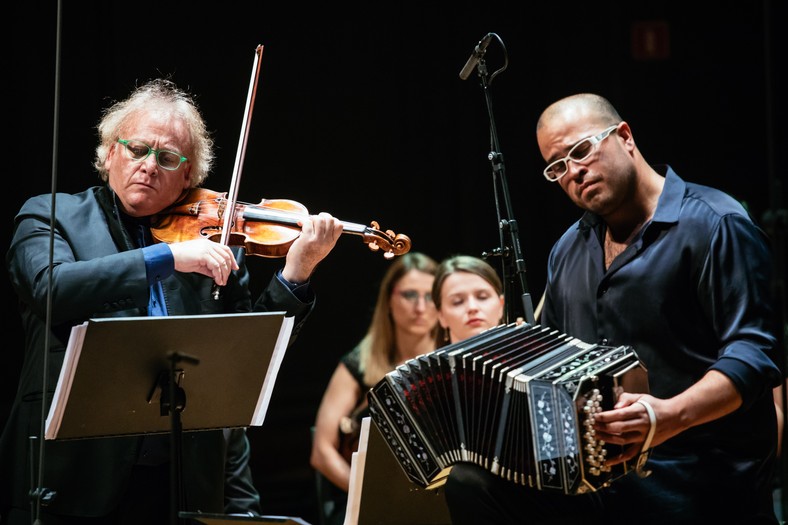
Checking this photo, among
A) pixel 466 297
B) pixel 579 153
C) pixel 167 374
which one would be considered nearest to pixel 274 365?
pixel 167 374

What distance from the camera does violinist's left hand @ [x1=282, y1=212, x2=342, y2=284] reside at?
8.93 feet

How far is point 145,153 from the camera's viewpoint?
106 inches

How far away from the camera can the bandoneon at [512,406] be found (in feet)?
6.70

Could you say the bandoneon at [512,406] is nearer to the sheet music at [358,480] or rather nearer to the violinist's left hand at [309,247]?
the sheet music at [358,480]

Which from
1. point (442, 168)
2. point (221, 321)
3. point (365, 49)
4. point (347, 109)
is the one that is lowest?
point (221, 321)

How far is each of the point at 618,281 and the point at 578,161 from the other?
37cm

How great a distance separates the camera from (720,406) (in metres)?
2.21

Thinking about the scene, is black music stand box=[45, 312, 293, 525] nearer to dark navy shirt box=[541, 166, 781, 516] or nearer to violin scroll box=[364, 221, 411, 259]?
violin scroll box=[364, 221, 411, 259]

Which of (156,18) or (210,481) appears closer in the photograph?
(210,481)

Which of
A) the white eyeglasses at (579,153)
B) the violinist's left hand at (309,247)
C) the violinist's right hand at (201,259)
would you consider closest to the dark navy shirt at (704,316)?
the white eyeglasses at (579,153)

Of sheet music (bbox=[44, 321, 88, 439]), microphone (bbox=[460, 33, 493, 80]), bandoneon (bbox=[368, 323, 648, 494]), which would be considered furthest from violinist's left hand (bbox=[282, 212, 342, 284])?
sheet music (bbox=[44, 321, 88, 439])

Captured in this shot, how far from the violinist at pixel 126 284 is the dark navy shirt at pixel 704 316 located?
3.02 ft

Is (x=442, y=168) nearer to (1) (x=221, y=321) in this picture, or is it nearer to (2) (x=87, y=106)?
(2) (x=87, y=106)

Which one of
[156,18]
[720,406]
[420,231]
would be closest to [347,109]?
[420,231]
